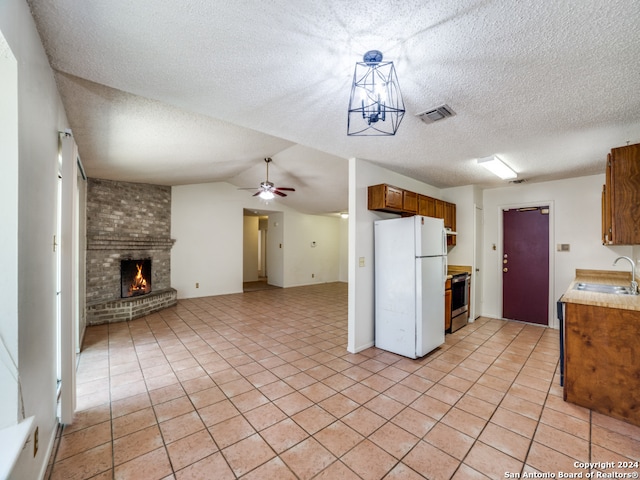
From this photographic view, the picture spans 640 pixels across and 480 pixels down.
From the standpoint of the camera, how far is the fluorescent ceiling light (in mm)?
3302

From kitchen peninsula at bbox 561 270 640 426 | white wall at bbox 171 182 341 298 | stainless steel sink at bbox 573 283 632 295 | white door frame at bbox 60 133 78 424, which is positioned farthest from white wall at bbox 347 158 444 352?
white wall at bbox 171 182 341 298

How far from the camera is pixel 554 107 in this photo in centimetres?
211

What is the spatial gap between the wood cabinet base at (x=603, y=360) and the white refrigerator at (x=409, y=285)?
4.17ft

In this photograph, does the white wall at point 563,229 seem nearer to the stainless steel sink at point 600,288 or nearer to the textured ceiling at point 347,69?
the stainless steel sink at point 600,288

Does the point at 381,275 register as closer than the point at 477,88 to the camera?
No

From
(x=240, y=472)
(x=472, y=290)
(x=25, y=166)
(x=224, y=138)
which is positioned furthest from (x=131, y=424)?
(x=472, y=290)

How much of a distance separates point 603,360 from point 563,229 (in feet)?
9.59

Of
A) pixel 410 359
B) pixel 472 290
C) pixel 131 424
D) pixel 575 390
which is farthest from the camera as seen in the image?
pixel 472 290

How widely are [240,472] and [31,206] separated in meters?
1.88

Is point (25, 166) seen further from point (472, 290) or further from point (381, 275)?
point (472, 290)

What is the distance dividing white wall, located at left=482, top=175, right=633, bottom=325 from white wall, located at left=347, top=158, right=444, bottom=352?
280cm

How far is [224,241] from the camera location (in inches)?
279

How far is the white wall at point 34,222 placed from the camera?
1.23 meters

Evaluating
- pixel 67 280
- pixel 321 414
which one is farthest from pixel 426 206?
pixel 67 280
